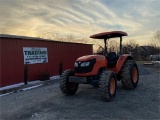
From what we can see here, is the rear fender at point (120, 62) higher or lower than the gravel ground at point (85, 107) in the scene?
higher

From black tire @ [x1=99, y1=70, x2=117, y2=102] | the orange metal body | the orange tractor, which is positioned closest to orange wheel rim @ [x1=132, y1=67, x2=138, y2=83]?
the orange tractor

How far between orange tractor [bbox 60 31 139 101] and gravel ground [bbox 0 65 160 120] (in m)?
0.35

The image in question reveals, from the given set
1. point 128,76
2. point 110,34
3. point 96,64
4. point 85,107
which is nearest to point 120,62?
point 128,76

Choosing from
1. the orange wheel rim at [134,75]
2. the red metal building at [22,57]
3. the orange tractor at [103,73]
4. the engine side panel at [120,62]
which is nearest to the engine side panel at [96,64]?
the orange tractor at [103,73]

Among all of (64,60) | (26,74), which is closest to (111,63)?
(26,74)

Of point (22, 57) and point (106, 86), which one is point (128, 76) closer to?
point (106, 86)

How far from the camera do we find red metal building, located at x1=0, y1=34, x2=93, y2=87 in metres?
12.8

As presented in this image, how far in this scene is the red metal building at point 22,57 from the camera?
12.8 metres

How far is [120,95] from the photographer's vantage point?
9.23 metres

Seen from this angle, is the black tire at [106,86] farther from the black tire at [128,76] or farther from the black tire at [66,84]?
the black tire at [66,84]

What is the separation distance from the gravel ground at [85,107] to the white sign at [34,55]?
4.39m

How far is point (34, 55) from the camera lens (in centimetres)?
1498

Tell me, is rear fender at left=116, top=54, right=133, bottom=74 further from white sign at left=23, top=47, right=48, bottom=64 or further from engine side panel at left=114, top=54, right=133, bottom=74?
white sign at left=23, top=47, right=48, bottom=64

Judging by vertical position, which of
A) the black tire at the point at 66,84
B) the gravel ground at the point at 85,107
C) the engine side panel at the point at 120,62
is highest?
the engine side panel at the point at 120,62
